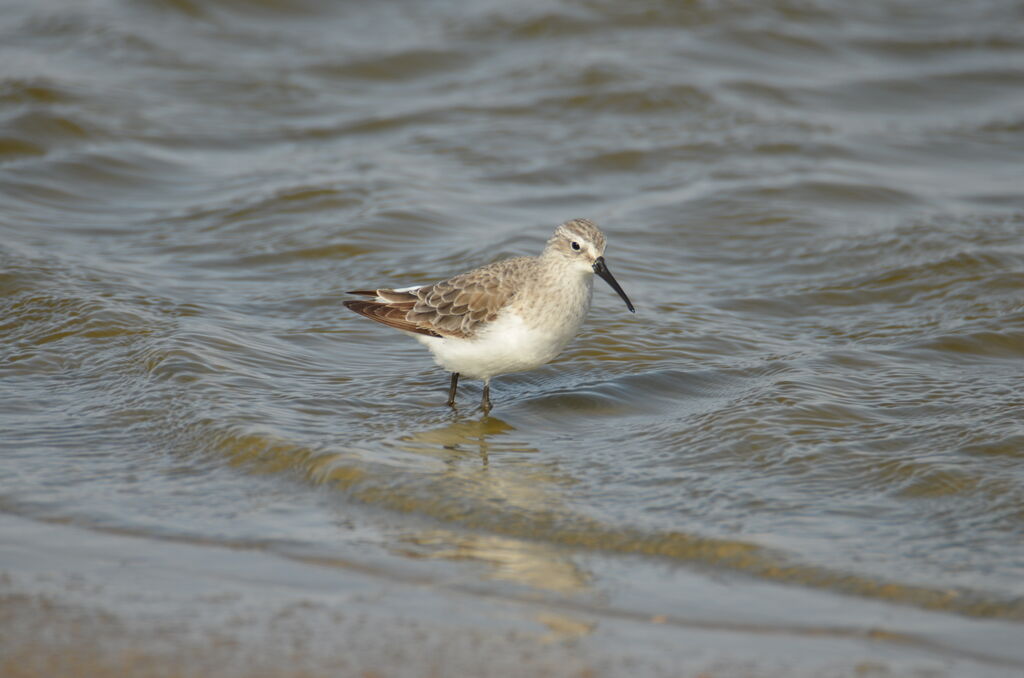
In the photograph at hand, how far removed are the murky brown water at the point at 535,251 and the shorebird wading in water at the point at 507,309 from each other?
470 millimetres

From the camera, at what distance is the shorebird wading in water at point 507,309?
24.5 feet

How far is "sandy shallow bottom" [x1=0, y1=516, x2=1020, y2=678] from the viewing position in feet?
14.2

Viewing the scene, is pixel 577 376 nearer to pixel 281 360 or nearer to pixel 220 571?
pixel 281 360

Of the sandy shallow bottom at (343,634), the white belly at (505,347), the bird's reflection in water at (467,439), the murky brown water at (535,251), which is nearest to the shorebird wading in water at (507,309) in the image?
the white belly at (505,347)

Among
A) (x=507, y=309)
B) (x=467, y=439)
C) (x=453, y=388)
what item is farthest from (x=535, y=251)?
(x=467, y=439)

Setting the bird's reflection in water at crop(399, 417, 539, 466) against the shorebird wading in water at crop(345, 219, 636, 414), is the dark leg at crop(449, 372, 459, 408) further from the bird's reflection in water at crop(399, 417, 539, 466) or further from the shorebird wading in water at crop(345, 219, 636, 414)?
the bird's reflection in water at crop(399, 417, 539, 466)

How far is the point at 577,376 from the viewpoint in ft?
27.7

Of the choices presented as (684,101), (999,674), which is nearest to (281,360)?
(999,674)

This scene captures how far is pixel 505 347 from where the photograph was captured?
24.5ft

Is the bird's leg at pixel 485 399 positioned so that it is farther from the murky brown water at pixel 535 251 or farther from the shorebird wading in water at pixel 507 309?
the murky brown water at pixel 535 251

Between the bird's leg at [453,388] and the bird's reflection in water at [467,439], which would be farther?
the bird's leg at [453,388]

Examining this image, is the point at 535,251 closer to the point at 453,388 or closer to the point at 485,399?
the point at 453,388

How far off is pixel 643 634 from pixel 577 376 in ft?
12.8

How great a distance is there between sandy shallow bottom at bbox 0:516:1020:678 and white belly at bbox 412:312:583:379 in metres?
2.55
